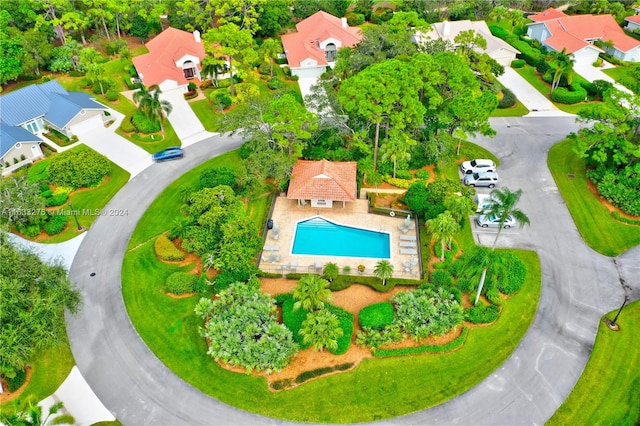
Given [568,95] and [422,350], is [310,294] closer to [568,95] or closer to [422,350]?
[422,350]

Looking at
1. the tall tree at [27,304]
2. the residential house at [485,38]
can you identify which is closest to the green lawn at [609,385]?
the tall tree at [27,304]

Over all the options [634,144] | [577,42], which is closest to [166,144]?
[634,144]

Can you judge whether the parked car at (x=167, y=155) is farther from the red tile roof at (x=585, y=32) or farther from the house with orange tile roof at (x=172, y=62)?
the red tile roof at (x=585, y=32)

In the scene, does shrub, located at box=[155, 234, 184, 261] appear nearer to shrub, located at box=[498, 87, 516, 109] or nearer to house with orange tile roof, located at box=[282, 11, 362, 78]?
house with orange tile roof, located at box=[282, 11, 362, 78]

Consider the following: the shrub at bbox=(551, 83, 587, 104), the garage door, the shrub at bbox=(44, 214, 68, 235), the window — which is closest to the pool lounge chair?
the shrub at bbox=(44, 214, 68, 235)

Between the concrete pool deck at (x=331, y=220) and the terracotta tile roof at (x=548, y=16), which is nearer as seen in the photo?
the concrete pool deck at (x=331, y=220)

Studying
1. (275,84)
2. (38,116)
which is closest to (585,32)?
(275,84)
